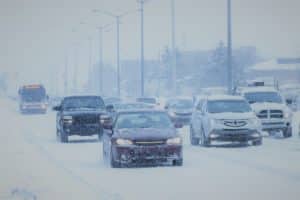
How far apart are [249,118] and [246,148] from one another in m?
1.29

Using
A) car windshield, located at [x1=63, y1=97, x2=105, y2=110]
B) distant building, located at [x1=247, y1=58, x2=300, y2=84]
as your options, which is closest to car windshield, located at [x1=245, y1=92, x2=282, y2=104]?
car windshield, located at [x1=63, y1=97, x2=105, y2=110]

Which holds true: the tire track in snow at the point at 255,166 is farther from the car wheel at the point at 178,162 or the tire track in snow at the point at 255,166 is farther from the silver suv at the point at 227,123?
the silver suv at the point at 227,123

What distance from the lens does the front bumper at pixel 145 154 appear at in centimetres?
2103

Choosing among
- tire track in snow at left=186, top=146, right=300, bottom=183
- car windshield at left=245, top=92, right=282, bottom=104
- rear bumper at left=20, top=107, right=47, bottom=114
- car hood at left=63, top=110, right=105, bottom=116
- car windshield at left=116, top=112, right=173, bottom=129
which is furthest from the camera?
rear bumper at left=20, top=107, right=47, bottom=114

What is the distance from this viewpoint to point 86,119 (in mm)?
34469

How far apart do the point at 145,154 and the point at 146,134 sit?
20.2 inches

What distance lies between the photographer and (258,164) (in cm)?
2153

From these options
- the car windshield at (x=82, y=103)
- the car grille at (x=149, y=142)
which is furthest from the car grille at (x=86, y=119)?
the car grille at (x=149, y=142)

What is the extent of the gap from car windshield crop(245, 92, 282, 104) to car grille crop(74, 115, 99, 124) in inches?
257

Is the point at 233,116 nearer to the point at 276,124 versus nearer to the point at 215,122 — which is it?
the point at 215,122

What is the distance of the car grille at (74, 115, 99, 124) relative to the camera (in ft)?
113

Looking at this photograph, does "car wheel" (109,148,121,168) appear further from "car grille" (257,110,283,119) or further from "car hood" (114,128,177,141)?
"car grille" (257,110,283,119)

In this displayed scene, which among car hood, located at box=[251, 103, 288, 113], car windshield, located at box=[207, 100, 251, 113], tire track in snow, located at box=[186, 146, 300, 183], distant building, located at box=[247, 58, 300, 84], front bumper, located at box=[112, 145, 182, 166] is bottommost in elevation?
tire track in snow, located at box=[186, 146, 300, 183]

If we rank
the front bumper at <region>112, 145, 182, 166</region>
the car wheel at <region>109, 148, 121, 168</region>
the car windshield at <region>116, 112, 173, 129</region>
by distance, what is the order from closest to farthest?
1. the front bumper at <region>112, 145, 182, 166</region>
2. the car wheel at <region>109, 148, 121, 168</region>
3. the car windshield at <region>116, 112, 173, 129</region>
